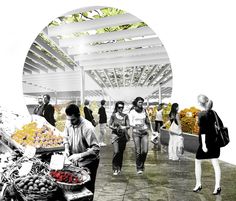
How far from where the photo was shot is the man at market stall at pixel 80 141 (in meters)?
2.56

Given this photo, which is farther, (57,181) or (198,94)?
(198,94)

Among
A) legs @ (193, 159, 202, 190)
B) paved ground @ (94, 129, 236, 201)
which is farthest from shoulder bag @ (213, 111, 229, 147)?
paved ground @ (94, 129, 236, 201)

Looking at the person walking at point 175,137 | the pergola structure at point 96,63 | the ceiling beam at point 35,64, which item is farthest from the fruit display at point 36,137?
the person walking at point 175,137

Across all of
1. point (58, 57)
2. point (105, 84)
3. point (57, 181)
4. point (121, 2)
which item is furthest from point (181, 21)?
point (57, 181)

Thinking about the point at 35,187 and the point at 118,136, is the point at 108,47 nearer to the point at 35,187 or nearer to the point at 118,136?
the point at 118,136

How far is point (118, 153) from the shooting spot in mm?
3762

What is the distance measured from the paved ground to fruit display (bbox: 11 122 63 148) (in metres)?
0.74

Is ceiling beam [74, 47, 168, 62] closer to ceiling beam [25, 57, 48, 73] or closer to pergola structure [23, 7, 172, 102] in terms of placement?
pergola structure [23, 7, 172, 102]

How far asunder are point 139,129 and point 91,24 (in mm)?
1636

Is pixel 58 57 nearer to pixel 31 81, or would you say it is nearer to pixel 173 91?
pixel 31 81

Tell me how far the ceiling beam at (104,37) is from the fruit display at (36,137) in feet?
4.35

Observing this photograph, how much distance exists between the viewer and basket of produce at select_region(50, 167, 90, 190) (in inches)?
87.0

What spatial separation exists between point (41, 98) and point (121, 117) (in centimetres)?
98

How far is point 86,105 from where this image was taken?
3.56 meters
